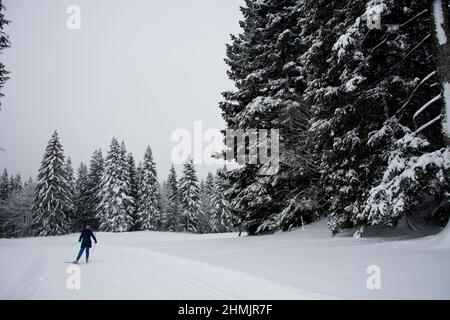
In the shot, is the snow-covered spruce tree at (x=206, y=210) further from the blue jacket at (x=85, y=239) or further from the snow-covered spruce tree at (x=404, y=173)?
the snow-covered spruce tree at (x=404, y=173)

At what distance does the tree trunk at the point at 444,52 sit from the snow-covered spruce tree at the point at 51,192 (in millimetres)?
45560

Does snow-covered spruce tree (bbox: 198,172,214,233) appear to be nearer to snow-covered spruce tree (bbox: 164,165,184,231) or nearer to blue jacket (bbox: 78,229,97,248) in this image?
snow-covered spruce tree (bbox: 164,165,184,231)

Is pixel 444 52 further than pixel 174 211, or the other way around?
pixel 174 211

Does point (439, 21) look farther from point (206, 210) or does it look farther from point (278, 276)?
point (206, 210)

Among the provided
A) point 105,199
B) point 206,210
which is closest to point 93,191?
point 105,199

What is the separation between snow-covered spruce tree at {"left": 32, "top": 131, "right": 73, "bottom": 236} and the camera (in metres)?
41.2

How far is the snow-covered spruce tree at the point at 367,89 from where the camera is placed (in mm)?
9570

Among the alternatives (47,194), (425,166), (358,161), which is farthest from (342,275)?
(47,194)

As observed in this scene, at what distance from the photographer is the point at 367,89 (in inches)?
397

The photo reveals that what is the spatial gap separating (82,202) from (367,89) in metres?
52.2

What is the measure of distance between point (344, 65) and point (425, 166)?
4.45 meters

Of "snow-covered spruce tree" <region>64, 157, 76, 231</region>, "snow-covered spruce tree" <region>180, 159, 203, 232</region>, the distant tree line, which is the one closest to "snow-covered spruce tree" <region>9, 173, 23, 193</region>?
the distant tree line

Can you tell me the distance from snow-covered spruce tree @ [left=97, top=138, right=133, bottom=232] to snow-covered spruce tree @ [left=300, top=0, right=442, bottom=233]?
3837 centimetres
